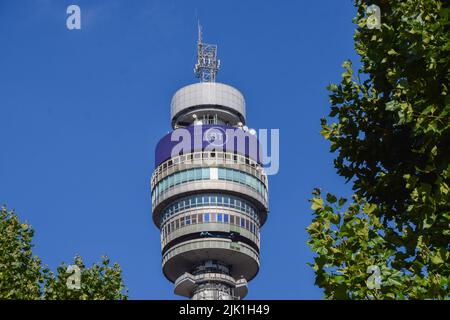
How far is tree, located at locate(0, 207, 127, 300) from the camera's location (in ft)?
124

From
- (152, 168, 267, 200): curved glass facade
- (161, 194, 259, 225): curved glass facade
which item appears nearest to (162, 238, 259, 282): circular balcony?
(161, 194, 259, 225): curved glass facade

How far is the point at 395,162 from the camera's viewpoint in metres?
22.9

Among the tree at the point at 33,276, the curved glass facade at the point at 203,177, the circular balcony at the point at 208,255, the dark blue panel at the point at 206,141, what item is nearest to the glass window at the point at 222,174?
the curved glass facade at the point at 203,177

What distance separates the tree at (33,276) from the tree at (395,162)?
61.4ft

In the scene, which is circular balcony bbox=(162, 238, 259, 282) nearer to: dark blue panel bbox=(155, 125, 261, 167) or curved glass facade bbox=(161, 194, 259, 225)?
curved glass facade bbox=(161, 194, 259, 225)

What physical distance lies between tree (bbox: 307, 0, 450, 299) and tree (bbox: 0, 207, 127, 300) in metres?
18.7

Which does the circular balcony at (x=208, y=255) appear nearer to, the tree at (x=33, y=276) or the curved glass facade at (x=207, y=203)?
the curved glass facade at (x=207, y=203)

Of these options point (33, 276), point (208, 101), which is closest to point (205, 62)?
point (208, 101)

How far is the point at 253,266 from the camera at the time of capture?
17262 centimetres

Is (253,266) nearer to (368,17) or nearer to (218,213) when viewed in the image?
(218,213)

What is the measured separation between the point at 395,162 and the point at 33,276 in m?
21.9

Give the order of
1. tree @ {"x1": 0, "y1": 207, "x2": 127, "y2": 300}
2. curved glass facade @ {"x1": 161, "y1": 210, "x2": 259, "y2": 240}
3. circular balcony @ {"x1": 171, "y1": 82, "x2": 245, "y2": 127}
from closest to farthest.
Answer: tree @ {"x1": 0, "y1": 207, "x2": 127, "y2": 300}, curved glass facade @ {"x1": 161, "y1": 210, "x2": 259, "y2": 240}, circular balcony @ {"x1": 171, "y1": 82, "x2": 245, "y2": 127}

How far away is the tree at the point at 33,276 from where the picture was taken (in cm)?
3778
